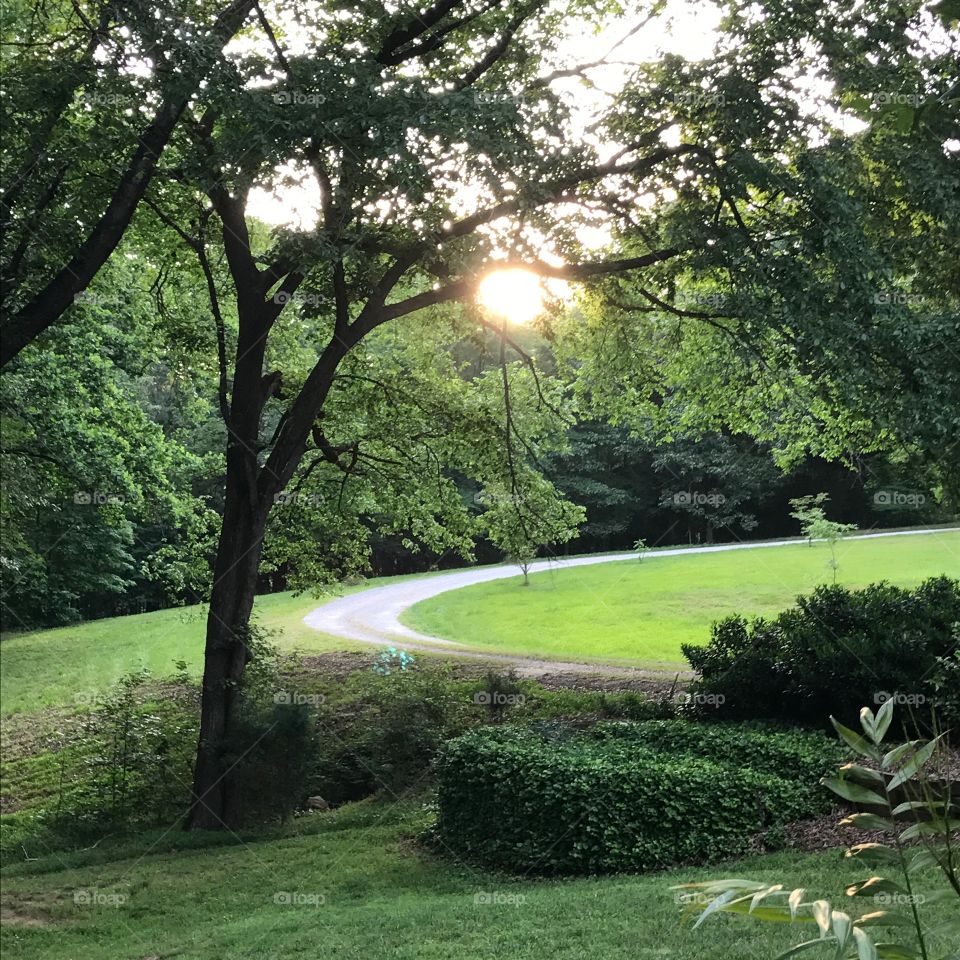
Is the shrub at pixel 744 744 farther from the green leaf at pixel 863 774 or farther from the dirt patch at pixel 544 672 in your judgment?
the green leaf at pixel 863 774

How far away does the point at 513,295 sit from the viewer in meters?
12.7

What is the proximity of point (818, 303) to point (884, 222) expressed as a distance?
76.4 inches

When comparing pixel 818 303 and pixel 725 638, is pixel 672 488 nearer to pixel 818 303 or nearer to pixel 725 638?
pixel 725 638

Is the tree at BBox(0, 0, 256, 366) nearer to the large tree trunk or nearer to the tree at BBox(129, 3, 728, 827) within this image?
the tree at BBox(129, 3, 728, 827)

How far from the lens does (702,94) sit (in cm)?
908

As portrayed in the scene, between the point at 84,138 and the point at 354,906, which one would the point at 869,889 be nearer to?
the point at 354,906

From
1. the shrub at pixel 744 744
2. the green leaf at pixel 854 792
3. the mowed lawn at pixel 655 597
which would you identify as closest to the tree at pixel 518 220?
the shrub at pixel 744 744

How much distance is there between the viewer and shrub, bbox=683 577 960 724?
9562mm

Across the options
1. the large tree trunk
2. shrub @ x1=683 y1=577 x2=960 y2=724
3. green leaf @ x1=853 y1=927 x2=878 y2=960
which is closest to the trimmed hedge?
shrub @ x1=683 y1=577 x2=960 y2=724

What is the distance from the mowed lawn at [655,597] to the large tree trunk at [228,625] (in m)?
7.91

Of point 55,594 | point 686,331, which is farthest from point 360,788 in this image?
point 55,594

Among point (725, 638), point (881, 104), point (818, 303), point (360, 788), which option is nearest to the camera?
point (881, 104)

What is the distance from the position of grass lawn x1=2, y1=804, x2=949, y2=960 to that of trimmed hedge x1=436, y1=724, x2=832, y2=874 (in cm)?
35

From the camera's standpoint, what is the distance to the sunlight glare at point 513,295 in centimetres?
1163
